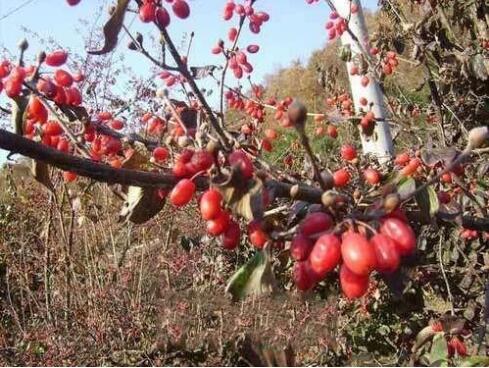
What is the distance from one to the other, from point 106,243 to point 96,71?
1.63 m

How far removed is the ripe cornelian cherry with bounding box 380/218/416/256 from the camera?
83 cm

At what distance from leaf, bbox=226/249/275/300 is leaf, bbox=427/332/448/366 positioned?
3.07 feet

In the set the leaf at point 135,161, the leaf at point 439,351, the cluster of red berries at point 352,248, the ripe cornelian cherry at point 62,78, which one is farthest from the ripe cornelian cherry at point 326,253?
the leaf at point 439,351

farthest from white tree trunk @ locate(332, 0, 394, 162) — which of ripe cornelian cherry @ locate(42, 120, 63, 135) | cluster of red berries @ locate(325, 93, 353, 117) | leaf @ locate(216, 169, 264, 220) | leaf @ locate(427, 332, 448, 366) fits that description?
leaf @ locate(216, 169, 264, 220)

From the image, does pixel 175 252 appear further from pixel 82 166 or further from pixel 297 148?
pixel 82 166

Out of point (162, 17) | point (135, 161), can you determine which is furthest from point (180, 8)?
point (135, 161)

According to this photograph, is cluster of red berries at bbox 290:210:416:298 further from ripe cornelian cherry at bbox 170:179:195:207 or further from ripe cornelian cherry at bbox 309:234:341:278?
ripe cornelian cherry at bbox 170:179:195:207

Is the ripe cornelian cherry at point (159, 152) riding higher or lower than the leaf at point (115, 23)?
lower

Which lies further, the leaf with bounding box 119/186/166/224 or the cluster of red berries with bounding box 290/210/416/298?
the leaf with bounding box 119/186/166/224

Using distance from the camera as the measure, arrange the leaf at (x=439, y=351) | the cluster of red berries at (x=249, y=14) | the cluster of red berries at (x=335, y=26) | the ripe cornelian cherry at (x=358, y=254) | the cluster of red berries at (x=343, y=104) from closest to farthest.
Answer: the ripe cornelian cherry at (x=358, y=254) → the leaf at (x=439, y=351) → the cluster of red berries at (x=249, y=14) → the cluster of red berries at (x=335, y=26) → the cluster of red berries at (x=343, y=104)

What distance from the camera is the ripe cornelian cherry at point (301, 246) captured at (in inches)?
34.4

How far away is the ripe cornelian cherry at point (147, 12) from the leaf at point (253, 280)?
23.3 inches

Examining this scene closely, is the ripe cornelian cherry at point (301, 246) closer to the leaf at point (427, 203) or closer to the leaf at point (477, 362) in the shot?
the leaf at point (427, 203)

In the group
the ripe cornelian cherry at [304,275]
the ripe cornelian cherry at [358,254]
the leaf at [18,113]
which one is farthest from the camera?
the leaf at [18,113]
